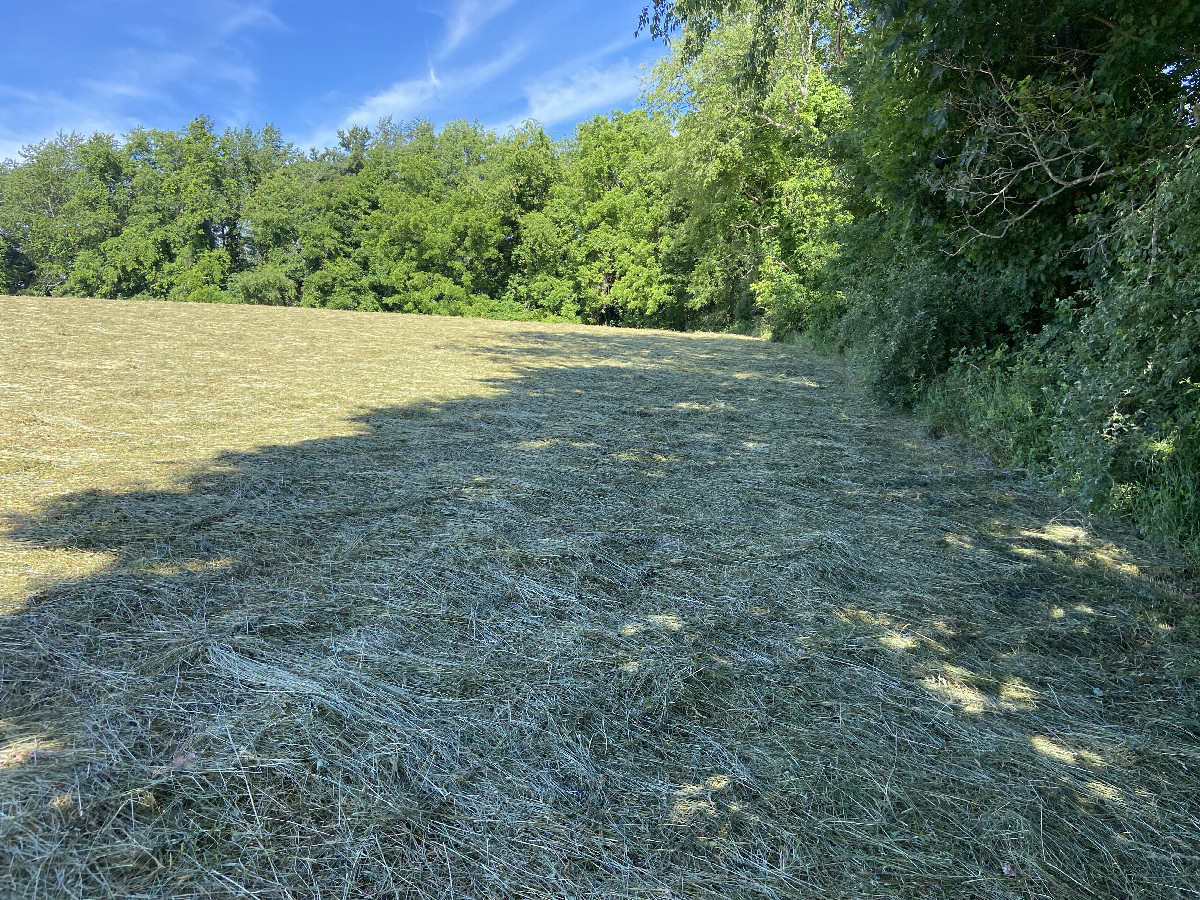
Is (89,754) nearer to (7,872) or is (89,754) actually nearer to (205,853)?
(7,872)

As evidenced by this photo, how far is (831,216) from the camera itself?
1664 centimetres

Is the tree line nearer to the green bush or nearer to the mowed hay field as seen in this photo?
the green bush

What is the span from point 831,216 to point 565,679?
16.7 metres

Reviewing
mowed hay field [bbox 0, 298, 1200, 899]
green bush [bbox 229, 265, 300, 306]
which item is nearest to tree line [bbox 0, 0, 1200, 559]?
green bush [bbox 229, 265, 300, 306]

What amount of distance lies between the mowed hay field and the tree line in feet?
3.26

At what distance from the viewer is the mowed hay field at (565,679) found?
1.52 m

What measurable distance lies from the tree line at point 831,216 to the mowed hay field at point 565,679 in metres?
0.99

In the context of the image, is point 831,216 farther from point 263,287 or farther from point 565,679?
point 263,287

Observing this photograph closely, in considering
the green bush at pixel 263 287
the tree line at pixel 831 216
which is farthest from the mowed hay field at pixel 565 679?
the green bush at pixel 263 287

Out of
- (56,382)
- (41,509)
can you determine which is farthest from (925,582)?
(56,382)

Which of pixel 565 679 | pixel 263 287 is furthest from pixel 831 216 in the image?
pixel 263 287

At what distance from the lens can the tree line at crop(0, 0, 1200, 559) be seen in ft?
12.5

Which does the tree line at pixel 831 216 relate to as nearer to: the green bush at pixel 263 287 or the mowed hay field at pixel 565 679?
the green bush at pixel 263 287

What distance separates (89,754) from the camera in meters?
1.65
